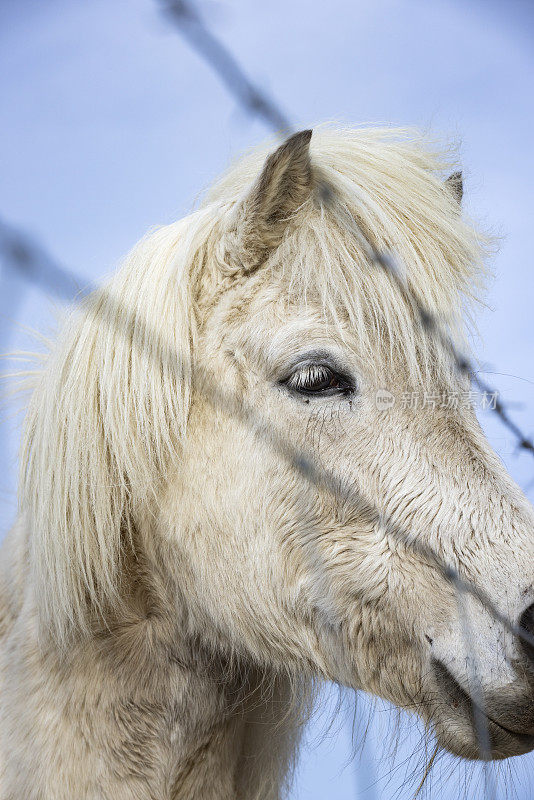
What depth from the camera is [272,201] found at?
1.49m

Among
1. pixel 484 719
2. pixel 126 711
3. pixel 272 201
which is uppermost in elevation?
pixel 272 201

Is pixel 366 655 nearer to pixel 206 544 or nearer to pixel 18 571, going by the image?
pixel 206 544

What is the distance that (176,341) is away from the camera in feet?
4.87

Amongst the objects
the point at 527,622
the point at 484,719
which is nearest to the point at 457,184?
the point at 527,622

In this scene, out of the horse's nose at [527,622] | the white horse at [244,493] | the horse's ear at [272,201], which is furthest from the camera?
the horse's ear at [272,201]

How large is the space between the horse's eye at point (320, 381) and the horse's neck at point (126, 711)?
A: 1.83 feet

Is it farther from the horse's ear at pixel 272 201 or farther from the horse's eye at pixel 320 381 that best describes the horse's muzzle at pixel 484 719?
the horse's ear at pixel 272 201

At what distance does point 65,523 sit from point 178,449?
290mm

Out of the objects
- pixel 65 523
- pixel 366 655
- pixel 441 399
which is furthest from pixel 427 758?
pixel 65 523

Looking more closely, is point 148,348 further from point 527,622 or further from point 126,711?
point 527,622

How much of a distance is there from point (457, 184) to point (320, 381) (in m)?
0.88

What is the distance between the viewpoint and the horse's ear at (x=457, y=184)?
1.87 m

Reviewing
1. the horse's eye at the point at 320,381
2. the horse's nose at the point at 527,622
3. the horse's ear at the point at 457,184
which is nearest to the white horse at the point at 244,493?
the horse's eye at the point at 320,381

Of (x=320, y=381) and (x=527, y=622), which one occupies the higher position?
(x=320, y=381)
